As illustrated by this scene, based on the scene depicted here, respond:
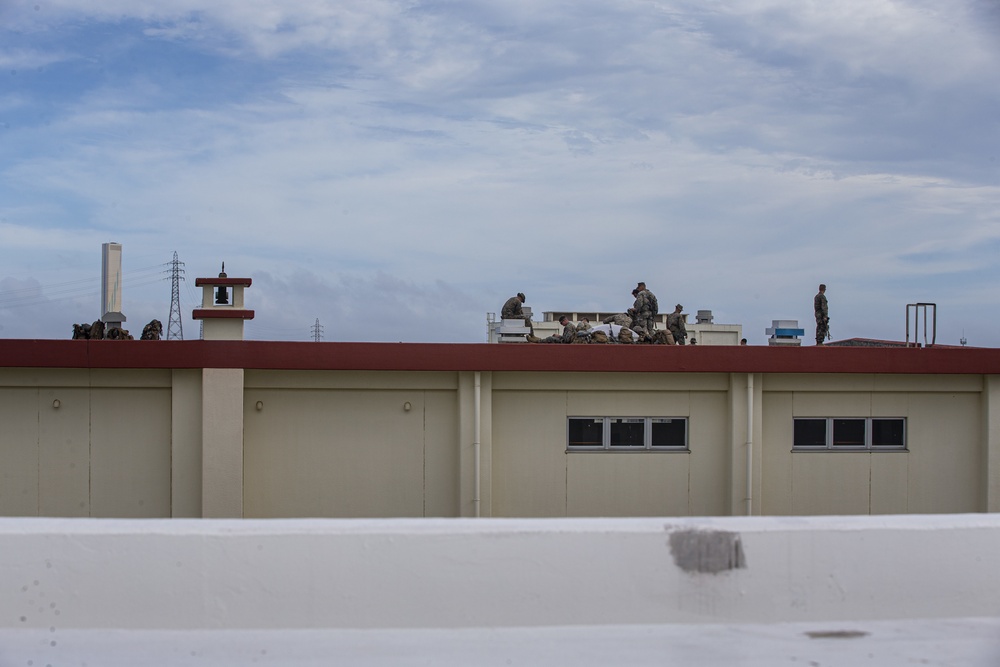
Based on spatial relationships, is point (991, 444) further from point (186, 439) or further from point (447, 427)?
point (186, 439)

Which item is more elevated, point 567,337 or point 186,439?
point 567,337

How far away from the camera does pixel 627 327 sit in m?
14.6

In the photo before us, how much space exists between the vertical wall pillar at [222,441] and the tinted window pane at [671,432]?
17.2 feet

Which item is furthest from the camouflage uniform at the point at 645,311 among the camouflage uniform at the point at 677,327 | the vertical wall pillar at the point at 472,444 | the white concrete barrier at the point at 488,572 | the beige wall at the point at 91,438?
the white concrete barrier at the point at 488,572

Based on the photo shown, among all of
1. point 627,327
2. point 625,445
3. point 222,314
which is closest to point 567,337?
point 627,327

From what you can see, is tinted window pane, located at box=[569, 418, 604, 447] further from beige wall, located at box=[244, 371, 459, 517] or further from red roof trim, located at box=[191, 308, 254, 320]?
red roof trim, located at box=[191, 308, 254, 320]

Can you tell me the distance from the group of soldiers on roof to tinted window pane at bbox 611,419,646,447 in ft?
5.49

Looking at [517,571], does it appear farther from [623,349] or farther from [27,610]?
[623,349]

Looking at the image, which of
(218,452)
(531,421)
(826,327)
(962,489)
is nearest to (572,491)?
(531,421)

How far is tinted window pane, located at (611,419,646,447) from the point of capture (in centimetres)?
1173

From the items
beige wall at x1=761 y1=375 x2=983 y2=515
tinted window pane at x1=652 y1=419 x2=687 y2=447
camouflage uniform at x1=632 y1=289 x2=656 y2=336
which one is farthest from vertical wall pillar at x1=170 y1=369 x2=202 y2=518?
camouflage uniform at x1=632 y1=289 x2=656 y2=336

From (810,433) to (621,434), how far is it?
2561 mm

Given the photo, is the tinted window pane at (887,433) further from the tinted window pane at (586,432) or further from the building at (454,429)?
the tinted window pane at (586,432)

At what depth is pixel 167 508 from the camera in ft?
37.1
